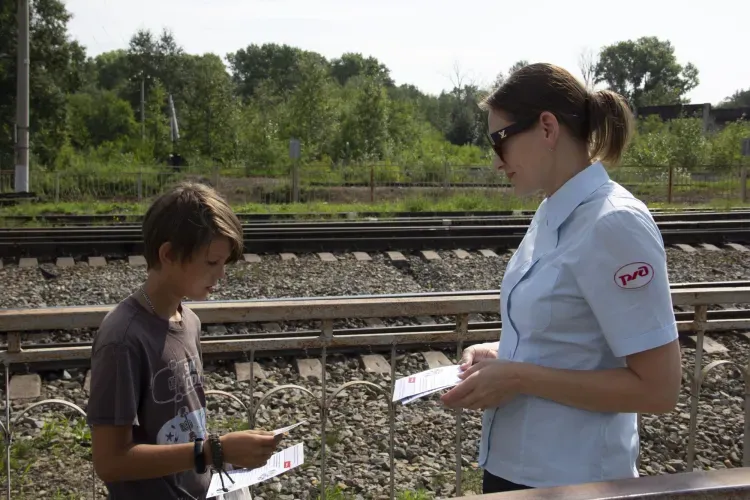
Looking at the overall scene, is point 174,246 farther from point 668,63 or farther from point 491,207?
point 668,63

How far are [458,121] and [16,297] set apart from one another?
139 feet

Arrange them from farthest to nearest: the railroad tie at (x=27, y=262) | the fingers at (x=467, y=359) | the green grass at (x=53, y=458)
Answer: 1. the railroad tie at (x=27, y=262)
2. the green grass at (x=53, y=458)
3. the fingers at (x=467, y=359)

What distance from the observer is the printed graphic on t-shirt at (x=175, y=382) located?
2104 millimetres

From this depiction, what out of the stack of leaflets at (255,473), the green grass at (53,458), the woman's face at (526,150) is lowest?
the green grass at (53,458)

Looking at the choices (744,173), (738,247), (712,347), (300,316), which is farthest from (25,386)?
(744,173)

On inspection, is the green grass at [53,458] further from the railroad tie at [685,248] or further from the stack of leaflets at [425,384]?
the railroad tie at [685,248]

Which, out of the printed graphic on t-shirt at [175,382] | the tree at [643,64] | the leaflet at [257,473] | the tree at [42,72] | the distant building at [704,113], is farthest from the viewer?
the tree at [643,64]

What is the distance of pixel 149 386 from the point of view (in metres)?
2.08

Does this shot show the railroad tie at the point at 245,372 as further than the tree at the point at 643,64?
No

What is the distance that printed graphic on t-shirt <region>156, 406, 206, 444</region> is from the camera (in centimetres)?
214

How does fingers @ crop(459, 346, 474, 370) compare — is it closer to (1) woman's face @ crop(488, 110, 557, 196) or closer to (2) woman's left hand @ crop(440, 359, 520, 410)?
(2) woman's left hand @ crop(440, 359, 520, 410)

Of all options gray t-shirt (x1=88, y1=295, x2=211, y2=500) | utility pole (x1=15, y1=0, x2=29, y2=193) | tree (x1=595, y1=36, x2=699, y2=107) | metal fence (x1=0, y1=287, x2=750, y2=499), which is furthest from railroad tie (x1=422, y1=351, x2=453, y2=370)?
tree (x1=595, y1=36, x2=699, y2=107)

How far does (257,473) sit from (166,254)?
685 mm

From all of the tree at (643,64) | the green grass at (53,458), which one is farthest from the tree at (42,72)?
the tree at (643,64)
